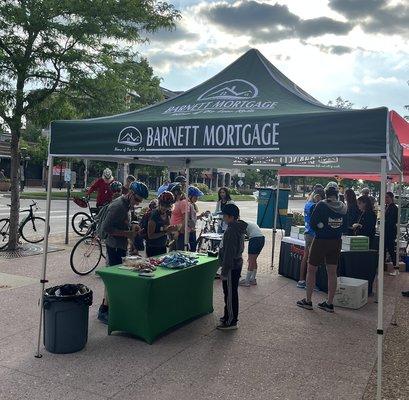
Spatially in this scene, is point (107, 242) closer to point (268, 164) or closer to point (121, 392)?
point (121, 392)

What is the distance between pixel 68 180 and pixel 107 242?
8005mm

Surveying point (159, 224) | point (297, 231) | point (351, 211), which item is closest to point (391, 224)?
point (351, 211)

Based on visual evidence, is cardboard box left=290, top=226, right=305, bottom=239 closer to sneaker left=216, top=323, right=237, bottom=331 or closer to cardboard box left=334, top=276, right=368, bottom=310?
cardboard box left=334, top=276, right=368, bottom=310

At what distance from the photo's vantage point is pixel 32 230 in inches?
475

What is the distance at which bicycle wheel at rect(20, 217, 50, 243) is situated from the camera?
11531 mm

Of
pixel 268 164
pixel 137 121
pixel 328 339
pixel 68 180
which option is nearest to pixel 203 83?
pixel 137 121

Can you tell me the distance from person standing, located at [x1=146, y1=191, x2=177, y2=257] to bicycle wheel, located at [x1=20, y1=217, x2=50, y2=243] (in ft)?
20.4

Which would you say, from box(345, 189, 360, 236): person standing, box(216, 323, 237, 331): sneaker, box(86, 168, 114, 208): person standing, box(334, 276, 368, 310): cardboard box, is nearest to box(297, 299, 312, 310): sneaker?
box(334, 276, 368, 310): cardboard box

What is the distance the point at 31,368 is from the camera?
14.2 feet

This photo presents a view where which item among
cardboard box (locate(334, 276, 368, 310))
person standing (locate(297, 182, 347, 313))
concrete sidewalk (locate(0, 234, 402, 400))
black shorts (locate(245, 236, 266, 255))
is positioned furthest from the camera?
black shorts (locate(245, 236, 266, 255))

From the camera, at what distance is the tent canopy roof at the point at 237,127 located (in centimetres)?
417

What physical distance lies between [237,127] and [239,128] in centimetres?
2

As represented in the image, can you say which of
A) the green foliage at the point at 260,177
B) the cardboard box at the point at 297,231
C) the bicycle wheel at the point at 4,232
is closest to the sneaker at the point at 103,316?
the cardboard box at the point at 297,231

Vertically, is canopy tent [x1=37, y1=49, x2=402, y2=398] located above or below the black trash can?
above
